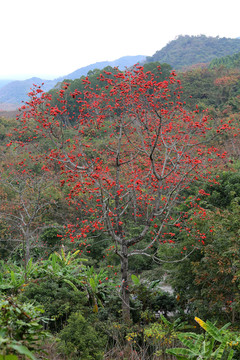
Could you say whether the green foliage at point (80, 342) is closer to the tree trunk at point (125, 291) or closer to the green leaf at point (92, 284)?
the tree trunk at point (125, 291)

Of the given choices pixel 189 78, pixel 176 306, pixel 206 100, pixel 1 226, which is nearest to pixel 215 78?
pixel 189 78

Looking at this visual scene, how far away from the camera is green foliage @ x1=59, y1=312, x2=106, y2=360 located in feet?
12.4

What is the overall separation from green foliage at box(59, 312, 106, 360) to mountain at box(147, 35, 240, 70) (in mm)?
70772

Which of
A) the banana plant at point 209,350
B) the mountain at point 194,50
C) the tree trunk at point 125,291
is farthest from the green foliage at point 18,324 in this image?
the mountain at point 194,50

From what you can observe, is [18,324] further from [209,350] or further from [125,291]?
[125,291]

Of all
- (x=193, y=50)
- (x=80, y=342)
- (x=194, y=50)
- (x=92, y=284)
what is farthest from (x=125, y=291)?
(x=193, y=50)

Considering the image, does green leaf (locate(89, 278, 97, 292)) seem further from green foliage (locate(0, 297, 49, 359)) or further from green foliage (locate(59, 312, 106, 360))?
green foliage (locate(0, 297, 49, 359))

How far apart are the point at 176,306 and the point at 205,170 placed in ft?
17.4

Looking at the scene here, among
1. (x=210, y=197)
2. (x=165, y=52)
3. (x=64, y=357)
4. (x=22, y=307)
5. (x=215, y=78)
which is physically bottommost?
(x=210, y=197)

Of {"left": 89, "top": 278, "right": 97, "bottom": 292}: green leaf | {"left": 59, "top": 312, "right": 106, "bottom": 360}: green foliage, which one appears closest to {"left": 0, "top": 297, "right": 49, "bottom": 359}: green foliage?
{"left": 59, "top": 312, "right": 106, "bottom": 360}: green foliage

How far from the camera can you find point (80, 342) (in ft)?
12.7

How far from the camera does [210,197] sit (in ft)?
33.9

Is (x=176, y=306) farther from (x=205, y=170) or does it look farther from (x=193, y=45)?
(x=193, y=45)

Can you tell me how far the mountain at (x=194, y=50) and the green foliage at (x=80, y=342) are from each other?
7077 centimetres
